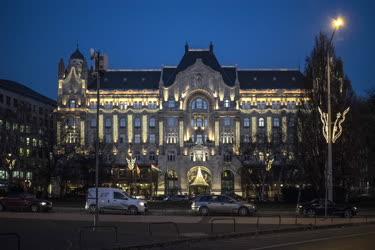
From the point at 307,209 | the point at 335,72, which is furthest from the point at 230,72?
the point at 307,209

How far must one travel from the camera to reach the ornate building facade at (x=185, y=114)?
145 metres

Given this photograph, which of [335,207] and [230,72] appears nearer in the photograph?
[335,207]

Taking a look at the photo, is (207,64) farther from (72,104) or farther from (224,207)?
(224,207)

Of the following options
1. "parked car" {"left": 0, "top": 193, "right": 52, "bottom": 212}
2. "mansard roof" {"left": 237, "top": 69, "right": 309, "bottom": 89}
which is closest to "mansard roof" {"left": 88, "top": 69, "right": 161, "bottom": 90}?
"mansard roof" {"left": 237, "top": 69, "right": 309, "bottom": 89}

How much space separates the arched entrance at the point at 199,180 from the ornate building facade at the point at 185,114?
264mm

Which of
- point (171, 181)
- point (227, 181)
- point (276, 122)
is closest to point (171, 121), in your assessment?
point (171, 181)

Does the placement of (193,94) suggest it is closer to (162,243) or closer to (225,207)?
(225,207)

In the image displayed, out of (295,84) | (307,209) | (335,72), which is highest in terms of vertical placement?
(295,84)

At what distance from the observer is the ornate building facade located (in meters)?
145

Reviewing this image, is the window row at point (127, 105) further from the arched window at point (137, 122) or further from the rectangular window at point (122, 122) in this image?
the arched window at point (137, 122)

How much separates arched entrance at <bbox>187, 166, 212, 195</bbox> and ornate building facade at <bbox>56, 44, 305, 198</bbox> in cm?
26

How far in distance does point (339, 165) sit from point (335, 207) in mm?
16251

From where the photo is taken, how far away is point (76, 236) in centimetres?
2641

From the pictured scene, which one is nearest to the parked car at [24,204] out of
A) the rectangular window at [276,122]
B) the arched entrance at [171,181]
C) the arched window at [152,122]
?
the arched entrance at [171,181]
